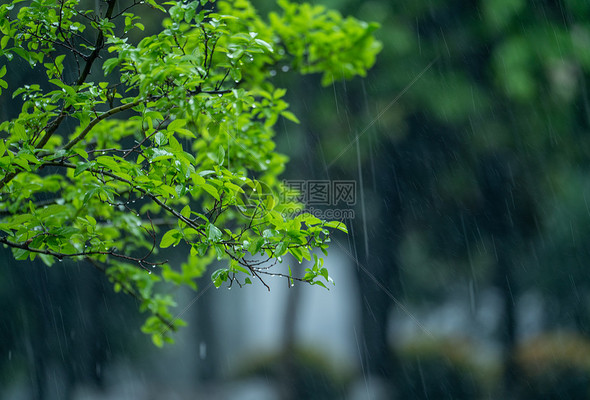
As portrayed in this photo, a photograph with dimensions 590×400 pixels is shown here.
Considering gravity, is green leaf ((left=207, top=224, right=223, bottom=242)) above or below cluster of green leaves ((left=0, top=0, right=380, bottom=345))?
below

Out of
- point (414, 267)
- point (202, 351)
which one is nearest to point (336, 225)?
point (414, 267)

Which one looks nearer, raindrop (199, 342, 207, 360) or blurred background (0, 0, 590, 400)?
blurred background (0, 0, 590, 400)

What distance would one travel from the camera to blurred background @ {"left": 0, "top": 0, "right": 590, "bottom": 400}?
5047 millimetres

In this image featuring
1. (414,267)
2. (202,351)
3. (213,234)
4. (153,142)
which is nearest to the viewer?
(213,234)

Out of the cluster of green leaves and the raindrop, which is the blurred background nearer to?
the raindrop

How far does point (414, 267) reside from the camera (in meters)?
5.45

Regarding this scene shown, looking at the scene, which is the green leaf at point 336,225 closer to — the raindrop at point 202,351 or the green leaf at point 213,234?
the green leaf at point 213,234

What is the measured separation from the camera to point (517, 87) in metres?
5.00

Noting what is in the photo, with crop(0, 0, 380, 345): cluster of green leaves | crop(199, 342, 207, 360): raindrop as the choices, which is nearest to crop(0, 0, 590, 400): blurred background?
crop(199, 342, 207, 360): raindrop

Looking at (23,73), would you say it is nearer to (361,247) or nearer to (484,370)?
(361,247)

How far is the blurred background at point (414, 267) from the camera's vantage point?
16.6 ft

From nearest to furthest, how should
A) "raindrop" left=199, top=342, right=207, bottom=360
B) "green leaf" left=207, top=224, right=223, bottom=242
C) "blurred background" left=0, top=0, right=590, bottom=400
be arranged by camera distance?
"green leaf" left=207, top=224, right=223, bottom=242
"blurred background" left=0, top=0, right=590, bottom=400
"raindrop" left=199, top=342, right=207, bottom=360

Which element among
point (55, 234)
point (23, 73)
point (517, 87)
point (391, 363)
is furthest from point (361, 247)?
point (55, 234)

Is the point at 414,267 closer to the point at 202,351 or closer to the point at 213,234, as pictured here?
→ the point at 202,351
